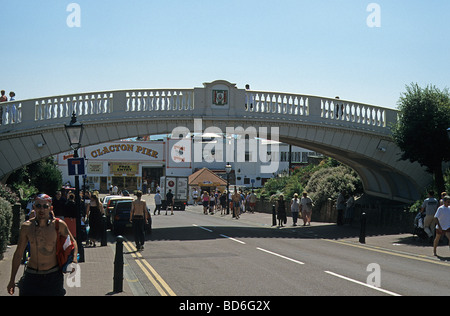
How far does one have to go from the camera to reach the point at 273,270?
12.9 metres

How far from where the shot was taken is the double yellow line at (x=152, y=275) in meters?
10.3

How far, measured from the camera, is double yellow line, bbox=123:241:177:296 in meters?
10.3

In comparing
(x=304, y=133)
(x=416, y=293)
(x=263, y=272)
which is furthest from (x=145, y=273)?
(x=304, y=133)

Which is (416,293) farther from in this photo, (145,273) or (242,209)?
(242,209)

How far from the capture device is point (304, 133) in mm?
26688

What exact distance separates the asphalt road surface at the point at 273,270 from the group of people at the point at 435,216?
136 centimetres

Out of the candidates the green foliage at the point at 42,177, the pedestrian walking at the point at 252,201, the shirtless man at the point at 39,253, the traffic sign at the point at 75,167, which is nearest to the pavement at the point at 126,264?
the traffic sign at the point at 75,167

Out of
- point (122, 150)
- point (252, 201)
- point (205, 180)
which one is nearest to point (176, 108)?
point (252, 201)

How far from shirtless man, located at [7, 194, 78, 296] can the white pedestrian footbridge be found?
58.4 ft

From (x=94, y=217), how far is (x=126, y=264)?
5.79 metres

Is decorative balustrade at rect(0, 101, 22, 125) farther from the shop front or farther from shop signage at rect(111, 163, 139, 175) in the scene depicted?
shop signage at rect(111, 163, 139, 175)

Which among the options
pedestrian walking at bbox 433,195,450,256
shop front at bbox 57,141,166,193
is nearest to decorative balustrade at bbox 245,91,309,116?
pedestrian walking at bbox 433,195,450,256

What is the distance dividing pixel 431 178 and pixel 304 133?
647 cm

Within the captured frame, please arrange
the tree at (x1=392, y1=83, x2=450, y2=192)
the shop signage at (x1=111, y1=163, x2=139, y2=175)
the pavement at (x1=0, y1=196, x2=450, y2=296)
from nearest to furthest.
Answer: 1. the pavement at (x1=0, y1=196, x2=450, y2=296)
2. the tree at (x1=392, y1=83, x2=450, y2=192)
3. the shop signage at (x1=111, y1=163, x2=139, y2=175)
